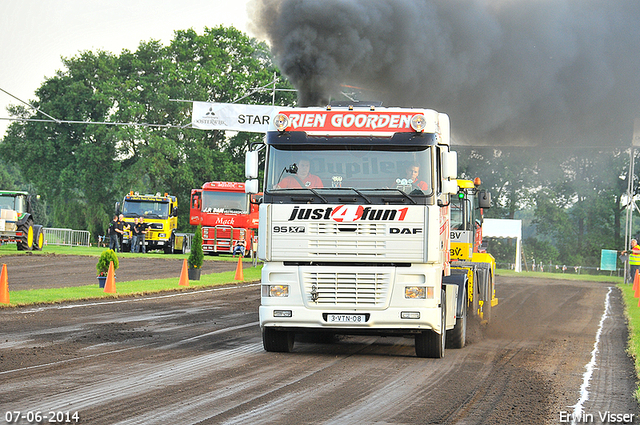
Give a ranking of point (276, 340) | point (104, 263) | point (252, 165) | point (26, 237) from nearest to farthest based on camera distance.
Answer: point (252, 165)
point (276, 340)
point (104, 263)
point (26, 237)

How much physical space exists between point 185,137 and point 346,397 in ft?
192

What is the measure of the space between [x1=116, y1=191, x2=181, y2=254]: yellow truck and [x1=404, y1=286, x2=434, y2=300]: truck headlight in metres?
36.7

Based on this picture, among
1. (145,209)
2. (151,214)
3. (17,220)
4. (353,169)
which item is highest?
(145,209)

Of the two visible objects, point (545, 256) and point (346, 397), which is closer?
point (346, 397)

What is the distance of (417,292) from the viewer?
428 inches

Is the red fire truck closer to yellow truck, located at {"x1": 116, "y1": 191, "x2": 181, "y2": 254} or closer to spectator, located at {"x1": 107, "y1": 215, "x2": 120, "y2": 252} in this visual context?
yellow truck, located at {"x1": 116, "y1": 191, "x2": 181, "y2": 254}

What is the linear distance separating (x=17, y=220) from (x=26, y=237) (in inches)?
39.1

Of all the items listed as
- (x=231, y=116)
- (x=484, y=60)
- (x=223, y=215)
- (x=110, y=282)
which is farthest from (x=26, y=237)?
(x=484, y=60)

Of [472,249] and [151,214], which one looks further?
[151,214]

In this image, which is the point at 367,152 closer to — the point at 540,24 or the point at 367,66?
the point at 367,66

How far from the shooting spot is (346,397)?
842cm

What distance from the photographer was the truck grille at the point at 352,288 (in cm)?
1084

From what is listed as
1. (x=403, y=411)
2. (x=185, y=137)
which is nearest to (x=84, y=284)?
(x=403, y=411)

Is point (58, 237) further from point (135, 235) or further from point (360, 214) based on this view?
point (360, 214)
